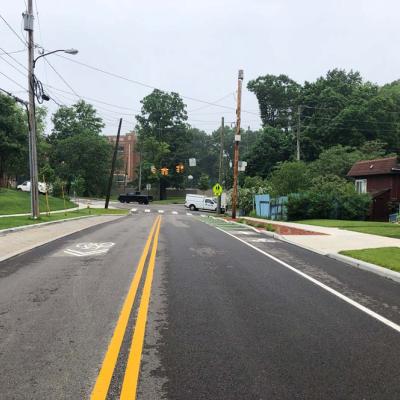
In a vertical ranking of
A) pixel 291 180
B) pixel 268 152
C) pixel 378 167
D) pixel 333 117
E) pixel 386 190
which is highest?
pixel 333 117

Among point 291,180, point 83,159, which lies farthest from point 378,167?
point 83,159

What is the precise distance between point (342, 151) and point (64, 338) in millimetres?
50593

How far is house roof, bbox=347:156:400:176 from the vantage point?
35.2m

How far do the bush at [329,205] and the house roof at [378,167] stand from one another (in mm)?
3172

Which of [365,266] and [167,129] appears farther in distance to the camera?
[167,129]

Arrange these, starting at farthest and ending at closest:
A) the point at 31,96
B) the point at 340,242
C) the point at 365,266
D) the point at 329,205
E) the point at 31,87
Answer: the point at 329,205
the point at 31,96
the point at 31,87
the point at 340,242
the point at 365,266

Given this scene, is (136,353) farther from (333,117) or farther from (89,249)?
A: (333,117)

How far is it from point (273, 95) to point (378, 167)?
5129 cm

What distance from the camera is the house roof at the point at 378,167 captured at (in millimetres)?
35250

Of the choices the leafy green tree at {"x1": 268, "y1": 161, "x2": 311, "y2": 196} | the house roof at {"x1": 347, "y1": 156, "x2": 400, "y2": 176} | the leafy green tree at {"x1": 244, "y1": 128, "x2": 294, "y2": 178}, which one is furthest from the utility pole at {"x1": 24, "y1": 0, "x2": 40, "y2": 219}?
the leafy green tree at {"x1": 244, "y1": 128, "x2": 294, "y2": 178}

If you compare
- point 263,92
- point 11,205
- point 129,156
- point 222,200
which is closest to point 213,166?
point 129,156

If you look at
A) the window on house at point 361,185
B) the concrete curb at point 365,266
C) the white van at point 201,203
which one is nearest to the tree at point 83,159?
the white van at point 201,203

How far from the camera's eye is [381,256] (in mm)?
13078

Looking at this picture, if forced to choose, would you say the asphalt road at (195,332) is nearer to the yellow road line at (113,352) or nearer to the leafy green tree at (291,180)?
A: the yellow road line at (113,352)
